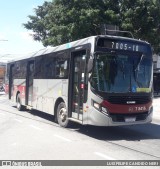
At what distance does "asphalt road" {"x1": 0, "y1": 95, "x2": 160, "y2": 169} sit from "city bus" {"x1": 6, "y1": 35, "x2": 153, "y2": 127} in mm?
573

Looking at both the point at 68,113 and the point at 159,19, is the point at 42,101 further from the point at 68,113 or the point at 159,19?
the point at 159,19

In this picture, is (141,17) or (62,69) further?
(141,17)

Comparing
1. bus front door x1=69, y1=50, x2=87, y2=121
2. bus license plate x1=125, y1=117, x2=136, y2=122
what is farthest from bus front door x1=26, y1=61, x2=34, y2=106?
bus license plate x1=125, y1=117, x2=136, y2=122

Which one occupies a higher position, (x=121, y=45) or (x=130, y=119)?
(x=121, y=45)

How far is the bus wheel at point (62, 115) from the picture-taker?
13.1 m

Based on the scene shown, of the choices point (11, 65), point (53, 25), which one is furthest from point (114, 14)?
point (11, 65)

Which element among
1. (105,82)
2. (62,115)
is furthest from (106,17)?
(105,82)

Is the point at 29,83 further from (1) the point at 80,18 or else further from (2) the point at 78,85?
(1) the point at 80,18

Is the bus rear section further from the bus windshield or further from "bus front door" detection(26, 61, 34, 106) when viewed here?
"bus front door" detection(26, 61, 34, 106)

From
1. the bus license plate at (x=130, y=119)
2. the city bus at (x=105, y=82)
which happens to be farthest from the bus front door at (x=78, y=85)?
the bus license plate at (x=130, y=119)

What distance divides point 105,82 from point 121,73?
0.62 metres

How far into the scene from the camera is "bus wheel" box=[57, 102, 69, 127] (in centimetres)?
1313

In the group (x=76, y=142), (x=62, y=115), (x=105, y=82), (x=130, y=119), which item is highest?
(x=105, y=82)

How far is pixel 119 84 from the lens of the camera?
36.8 ft
